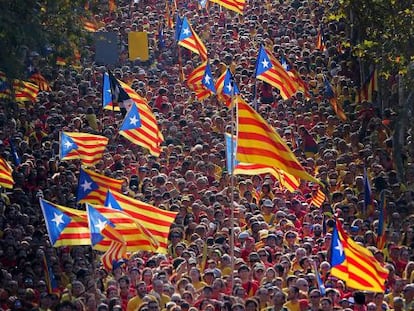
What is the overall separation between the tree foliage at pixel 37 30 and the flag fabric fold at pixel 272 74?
324cm

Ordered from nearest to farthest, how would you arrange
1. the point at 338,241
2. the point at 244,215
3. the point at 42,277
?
the point at 338,241
the point at 42,277
the point at 244,215

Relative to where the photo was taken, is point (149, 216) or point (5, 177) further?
point (5, 177)

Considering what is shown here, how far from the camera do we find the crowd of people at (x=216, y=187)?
24000 mm

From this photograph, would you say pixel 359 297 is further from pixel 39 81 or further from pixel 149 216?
pixel 39 81

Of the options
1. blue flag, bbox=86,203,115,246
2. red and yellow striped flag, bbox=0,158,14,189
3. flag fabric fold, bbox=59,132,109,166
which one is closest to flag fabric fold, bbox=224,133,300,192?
blue flag, bbox=86,203,115,246

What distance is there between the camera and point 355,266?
22562 mm

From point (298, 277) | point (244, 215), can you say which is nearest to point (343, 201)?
point (244, 215)

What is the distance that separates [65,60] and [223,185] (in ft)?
16.9

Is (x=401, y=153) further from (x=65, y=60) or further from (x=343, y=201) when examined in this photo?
(x=65, y=60)

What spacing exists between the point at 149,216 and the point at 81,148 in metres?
5.92

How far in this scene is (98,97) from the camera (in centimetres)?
3788

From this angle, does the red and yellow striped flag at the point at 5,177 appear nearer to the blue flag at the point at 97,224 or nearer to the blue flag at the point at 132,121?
the blue flag at the point at 132,121

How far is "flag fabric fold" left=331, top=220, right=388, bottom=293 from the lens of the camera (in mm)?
22297

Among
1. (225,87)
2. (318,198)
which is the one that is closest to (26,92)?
(225,87)
